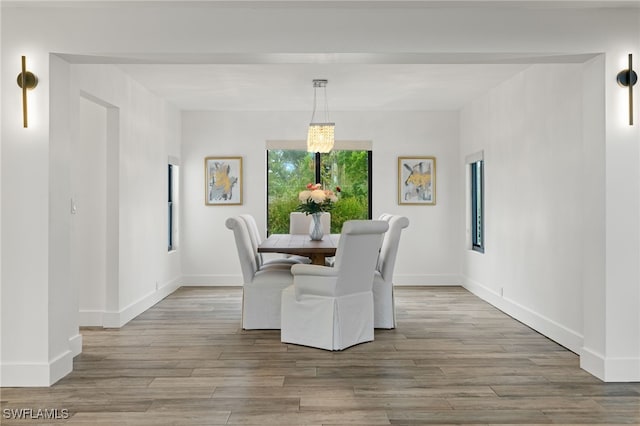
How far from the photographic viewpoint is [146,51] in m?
3.70

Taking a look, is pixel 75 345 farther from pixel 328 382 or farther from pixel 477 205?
pixel 477 205

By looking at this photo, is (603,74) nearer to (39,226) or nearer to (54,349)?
(39,226)

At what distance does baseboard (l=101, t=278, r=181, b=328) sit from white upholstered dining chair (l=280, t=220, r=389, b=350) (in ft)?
5.59

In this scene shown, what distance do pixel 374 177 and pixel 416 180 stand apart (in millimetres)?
609

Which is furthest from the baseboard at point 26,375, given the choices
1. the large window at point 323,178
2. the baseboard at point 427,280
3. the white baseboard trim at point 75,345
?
the baseboard at point 427,280

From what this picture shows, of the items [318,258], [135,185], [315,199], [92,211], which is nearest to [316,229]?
[315,199]

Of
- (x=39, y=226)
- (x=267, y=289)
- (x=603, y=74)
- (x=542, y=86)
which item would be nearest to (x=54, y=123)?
(x=39, y=226)

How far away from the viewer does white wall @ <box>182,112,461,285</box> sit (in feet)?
26.1

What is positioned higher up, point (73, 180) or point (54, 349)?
point (73, 180)

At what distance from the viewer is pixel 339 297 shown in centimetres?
448

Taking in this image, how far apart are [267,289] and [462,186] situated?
381cm

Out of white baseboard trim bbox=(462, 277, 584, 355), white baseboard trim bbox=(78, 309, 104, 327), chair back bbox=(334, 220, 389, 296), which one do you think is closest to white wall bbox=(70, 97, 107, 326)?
white baseboard trim bbox=(78, 309, 104, 327)

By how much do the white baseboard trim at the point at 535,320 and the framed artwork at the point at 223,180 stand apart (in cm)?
359

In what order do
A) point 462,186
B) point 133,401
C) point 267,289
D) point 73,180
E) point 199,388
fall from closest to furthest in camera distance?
point 133,401
point 199,388
point 73,180
point 267,289
point 462,186
